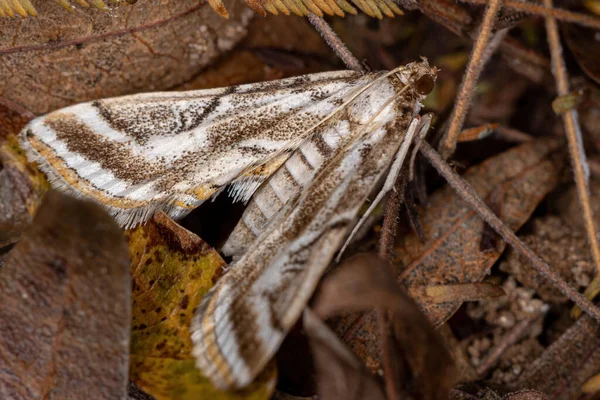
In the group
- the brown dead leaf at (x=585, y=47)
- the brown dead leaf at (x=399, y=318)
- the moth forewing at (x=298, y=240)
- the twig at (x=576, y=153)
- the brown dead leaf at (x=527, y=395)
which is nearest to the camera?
the brown dead leaf at (x=399, y=318)

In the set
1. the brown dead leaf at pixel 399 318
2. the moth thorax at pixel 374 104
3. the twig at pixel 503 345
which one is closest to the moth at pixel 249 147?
the moth thorax at pixel 374 104

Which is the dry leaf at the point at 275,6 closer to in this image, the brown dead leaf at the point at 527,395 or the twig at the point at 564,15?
the twig at the point at 564,15

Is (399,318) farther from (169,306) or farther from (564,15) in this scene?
(564,15)

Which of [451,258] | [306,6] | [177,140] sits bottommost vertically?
[451,258]

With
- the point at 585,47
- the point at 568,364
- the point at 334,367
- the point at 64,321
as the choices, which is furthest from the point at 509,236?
the point at 64,321

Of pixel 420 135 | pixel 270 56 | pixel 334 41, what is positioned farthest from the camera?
pixel 270 56
